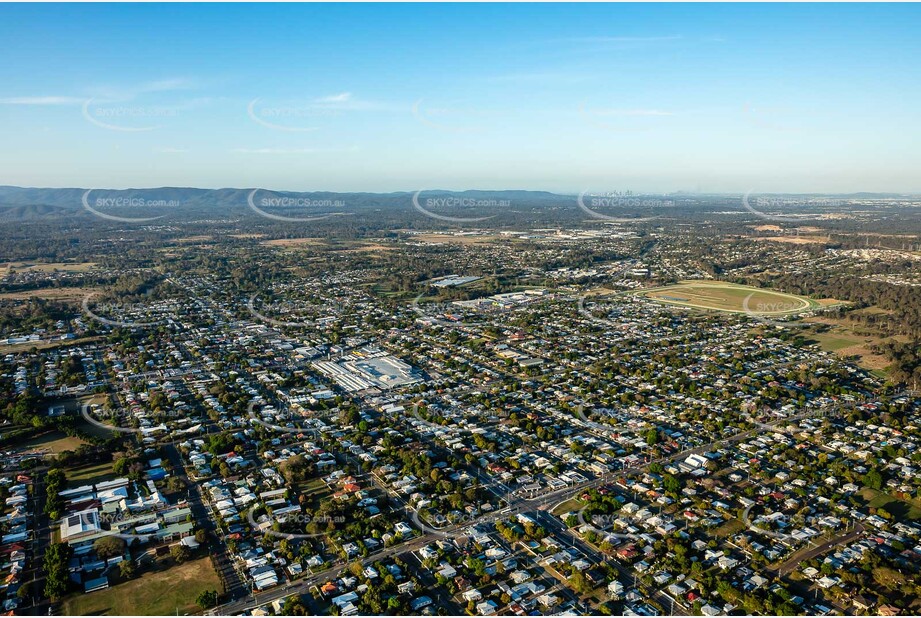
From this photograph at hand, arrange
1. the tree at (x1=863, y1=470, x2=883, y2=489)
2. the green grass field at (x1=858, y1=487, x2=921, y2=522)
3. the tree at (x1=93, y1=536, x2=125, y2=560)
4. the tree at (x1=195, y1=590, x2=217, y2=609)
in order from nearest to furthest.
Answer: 1. the tree at (x1=195, y1=590, x2=217, y2=609)
2. the tree at (x1=93, y1=536, x2=125, y2=560)
3. the green grass field at (x1=858, y1=487, x2=921, y2=522)
4. the tree at (x1=863, y1=470, x2=883, y2=489)

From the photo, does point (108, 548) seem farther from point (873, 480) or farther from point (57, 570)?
point (873, 480)

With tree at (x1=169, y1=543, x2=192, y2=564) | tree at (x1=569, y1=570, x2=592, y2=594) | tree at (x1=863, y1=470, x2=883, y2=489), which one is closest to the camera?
tree at (x1=569, y1=570, x2=592, y2=594)

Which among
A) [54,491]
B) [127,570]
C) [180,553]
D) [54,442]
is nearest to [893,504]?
[180,553]

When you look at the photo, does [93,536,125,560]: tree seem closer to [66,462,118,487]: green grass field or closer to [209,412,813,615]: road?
[209,412,813,615]: road

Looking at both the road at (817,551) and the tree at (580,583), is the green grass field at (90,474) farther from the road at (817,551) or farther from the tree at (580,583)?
the road at (817,551)

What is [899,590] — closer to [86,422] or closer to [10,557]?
[10,557]

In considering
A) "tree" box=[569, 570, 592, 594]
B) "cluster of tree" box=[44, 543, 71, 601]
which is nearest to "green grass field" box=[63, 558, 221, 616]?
"cluster of tree" box=[44, 543, 71, 601]
